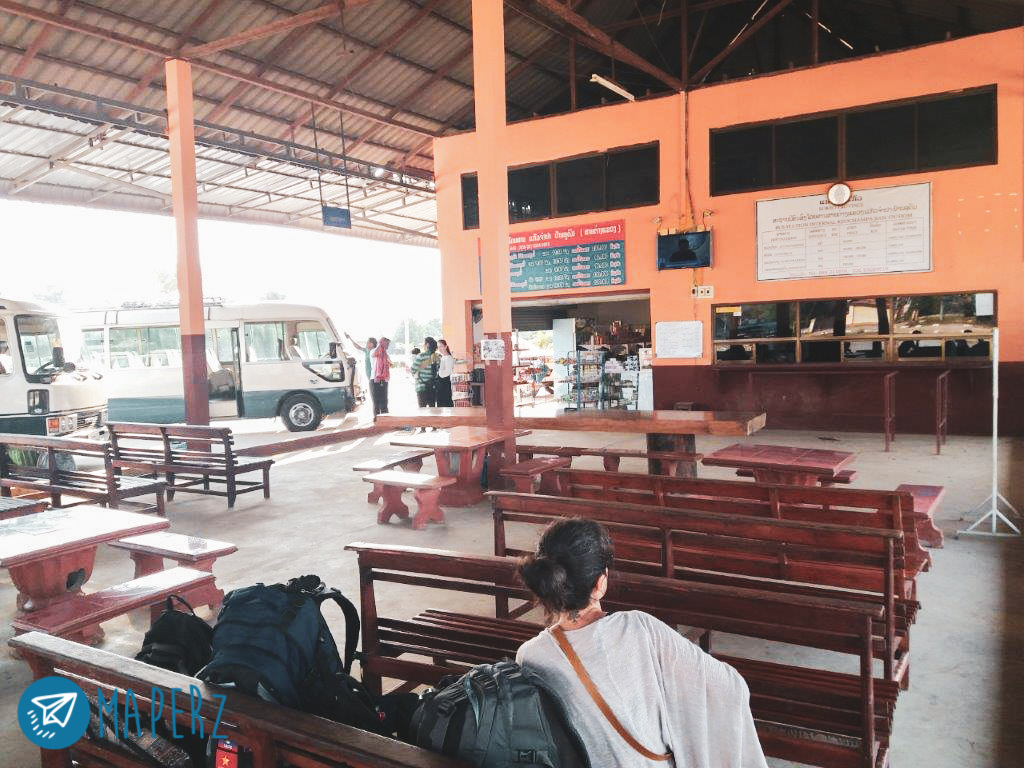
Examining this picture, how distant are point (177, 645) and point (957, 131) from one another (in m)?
10.4

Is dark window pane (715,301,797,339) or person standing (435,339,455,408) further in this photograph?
person standing (435,339,455,408)

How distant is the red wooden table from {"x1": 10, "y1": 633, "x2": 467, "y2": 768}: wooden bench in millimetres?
1543

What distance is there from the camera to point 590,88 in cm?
1323

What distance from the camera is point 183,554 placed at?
403 centimetres

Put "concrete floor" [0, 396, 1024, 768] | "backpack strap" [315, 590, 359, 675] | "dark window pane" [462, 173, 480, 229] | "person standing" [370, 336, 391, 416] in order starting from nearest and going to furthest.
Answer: "backpack strap" [315, 590, 359, 675], "concrete floor" [0, 396, 1024, 768], "person standing" [370, 336, 391, 416], "dark window pane" [462, 173, 480, 229]

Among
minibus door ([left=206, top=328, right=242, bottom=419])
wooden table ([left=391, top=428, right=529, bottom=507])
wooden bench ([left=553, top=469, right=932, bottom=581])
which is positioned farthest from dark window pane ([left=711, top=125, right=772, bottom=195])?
minibus door ([left=206, top=328, right=242, bottom=419])

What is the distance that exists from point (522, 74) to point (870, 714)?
1275 centimetres

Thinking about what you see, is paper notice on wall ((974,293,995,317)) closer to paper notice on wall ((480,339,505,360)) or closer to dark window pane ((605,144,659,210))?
dark window pane ((605,144,659,210))

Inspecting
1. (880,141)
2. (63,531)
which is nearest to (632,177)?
(880,141)

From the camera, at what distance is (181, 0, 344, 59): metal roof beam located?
8.08m

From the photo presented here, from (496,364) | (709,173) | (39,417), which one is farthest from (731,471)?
(39,417)

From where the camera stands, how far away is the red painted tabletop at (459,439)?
5.95 meters

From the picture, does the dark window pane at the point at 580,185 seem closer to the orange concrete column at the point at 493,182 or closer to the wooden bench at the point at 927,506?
the orange concrete column at the point at 493,182

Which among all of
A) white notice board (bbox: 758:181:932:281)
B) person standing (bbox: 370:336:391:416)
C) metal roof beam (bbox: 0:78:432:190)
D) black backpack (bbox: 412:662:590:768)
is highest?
metal roof beam (bbox: 0:78:432:190)
